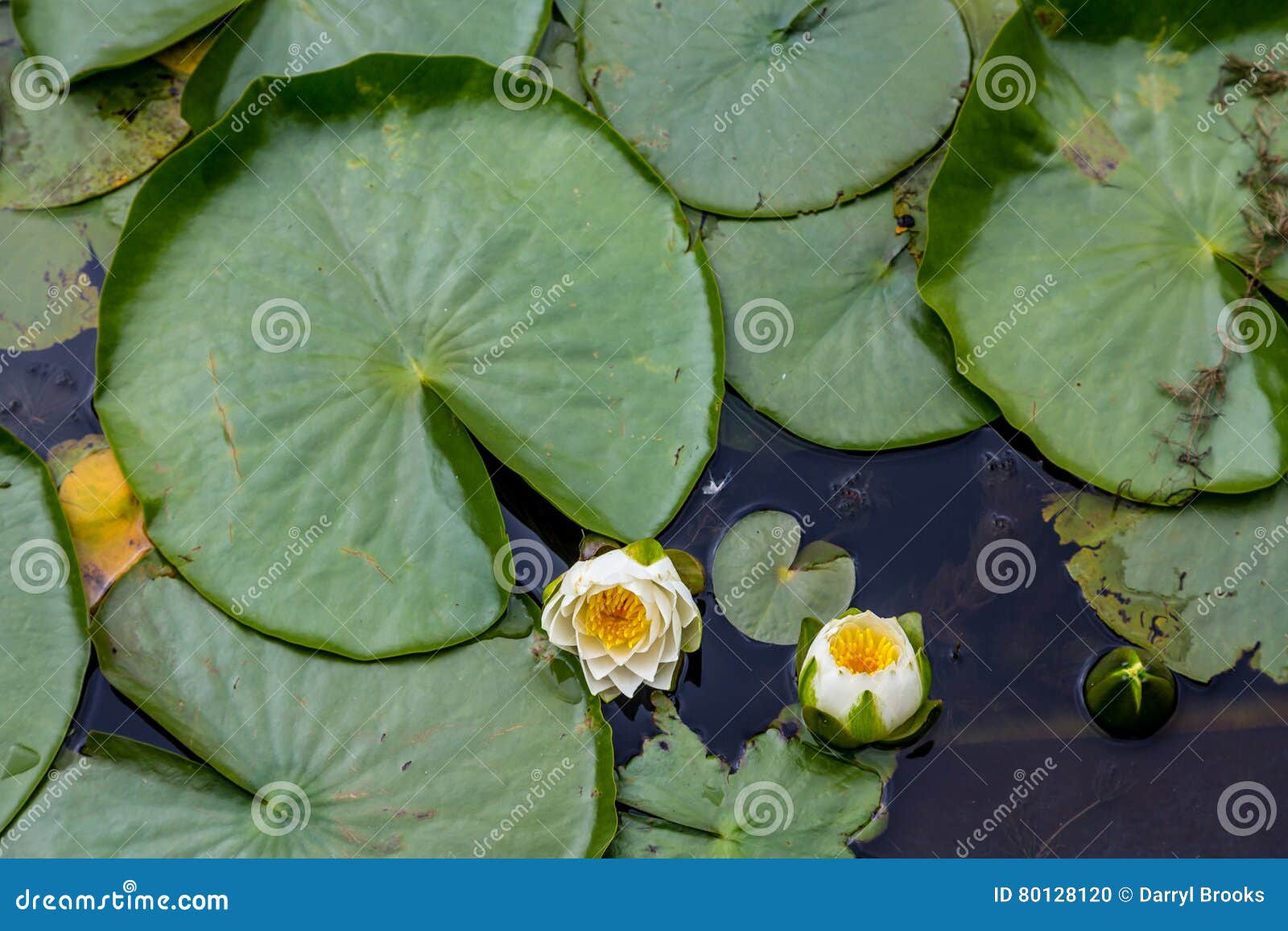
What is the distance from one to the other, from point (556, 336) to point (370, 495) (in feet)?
2.17

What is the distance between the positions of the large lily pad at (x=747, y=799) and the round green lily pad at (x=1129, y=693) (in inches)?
25.4

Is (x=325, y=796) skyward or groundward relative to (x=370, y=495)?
groundward

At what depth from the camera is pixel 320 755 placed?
7.95ft

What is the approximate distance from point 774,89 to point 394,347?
1.37m

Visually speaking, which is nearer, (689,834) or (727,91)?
(689,834)

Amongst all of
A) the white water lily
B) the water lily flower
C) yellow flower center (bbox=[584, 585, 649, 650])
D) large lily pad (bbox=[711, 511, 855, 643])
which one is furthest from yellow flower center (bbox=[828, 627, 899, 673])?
yellow flower center (bbox=[584, 585, 649, 650])

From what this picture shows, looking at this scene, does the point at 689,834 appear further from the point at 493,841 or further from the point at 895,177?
the point at 895,177

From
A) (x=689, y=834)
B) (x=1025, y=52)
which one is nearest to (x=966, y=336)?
(x=1025, y=52)

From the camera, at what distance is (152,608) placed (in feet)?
8.19

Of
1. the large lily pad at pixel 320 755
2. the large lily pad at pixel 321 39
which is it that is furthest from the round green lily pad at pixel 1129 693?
the large lily pad at pixel 321 39

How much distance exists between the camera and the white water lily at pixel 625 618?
2371mm

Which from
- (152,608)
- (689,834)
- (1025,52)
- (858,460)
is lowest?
(152,608)

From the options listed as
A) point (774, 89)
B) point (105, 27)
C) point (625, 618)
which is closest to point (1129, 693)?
point (625, 618)

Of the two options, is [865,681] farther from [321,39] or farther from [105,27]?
[105,27]
